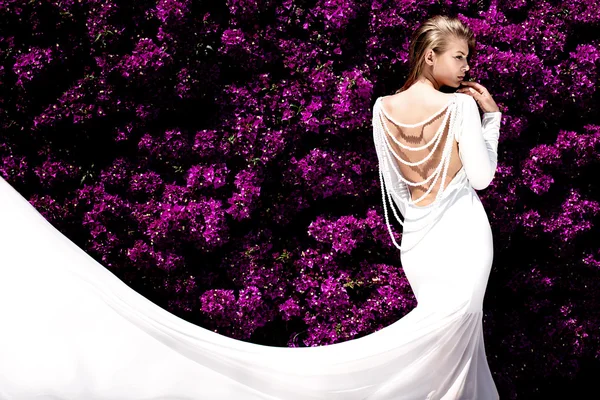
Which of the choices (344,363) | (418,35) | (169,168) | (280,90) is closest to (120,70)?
(169,168)

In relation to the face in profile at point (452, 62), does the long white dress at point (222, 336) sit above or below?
below

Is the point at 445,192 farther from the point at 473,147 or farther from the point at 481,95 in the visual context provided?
the point at 481,95

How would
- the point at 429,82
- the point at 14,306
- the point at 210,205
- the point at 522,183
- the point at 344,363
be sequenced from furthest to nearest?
the point at 522,183
the point at 210,205
the point at 429,82
the point at 344,363
the point at 14,306

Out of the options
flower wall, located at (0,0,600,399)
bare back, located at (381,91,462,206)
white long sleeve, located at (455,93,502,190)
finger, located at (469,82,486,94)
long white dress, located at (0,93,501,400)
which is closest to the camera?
long white dress, located at (0,93,501,400)

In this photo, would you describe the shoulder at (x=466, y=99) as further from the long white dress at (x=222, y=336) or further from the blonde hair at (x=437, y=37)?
the blonde hair at (x=437, y=37)

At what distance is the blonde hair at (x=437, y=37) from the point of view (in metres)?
3.30

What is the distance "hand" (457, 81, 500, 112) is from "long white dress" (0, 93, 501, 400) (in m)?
0.07

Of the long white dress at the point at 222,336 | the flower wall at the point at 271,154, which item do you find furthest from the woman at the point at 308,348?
the flower wall at the point at 271,154

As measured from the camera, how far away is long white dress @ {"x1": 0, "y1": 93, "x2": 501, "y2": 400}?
2.73 meters

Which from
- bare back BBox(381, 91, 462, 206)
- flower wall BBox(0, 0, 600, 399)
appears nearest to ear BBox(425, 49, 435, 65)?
bare back BBox(381, 91, 462, 206)

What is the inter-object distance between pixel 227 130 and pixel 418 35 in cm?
190

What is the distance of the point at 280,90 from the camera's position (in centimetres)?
486

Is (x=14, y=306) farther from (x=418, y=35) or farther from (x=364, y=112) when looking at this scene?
(x=364, y=112)

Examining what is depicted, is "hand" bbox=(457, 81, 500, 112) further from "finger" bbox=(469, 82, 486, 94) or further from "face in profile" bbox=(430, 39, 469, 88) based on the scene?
"face in profile" bbox=(430, 39, 469, 88)
